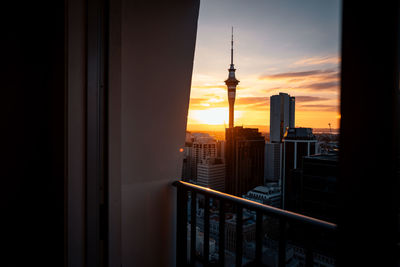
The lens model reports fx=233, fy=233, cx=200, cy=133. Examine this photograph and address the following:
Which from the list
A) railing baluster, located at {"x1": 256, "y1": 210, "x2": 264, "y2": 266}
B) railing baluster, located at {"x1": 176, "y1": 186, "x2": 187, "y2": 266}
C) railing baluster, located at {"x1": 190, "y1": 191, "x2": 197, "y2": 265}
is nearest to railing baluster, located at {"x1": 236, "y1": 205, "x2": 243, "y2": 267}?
railing baluster, located at {"x1": 256, "y1": 210, "x2": 264, "y2": 266}

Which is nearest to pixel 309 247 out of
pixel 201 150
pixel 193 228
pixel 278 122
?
pixel 193 228

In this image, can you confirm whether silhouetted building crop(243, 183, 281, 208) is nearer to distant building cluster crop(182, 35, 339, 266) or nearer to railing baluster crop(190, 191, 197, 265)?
distant building cluster crop(182, 35, 339, 266)

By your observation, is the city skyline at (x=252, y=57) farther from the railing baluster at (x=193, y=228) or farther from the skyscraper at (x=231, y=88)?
the railing baluster at (x=193, y=228)

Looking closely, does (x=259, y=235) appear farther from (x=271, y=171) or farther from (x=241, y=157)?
(x=241, y=157)

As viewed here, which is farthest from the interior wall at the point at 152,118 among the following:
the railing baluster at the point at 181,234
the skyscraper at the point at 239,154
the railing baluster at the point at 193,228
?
the skyscraper at the point at 239,154

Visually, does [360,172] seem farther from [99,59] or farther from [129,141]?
[129,141]

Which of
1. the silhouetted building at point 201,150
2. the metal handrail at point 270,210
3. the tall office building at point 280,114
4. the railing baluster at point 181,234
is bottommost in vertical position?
the railing baluster at point 181,234
